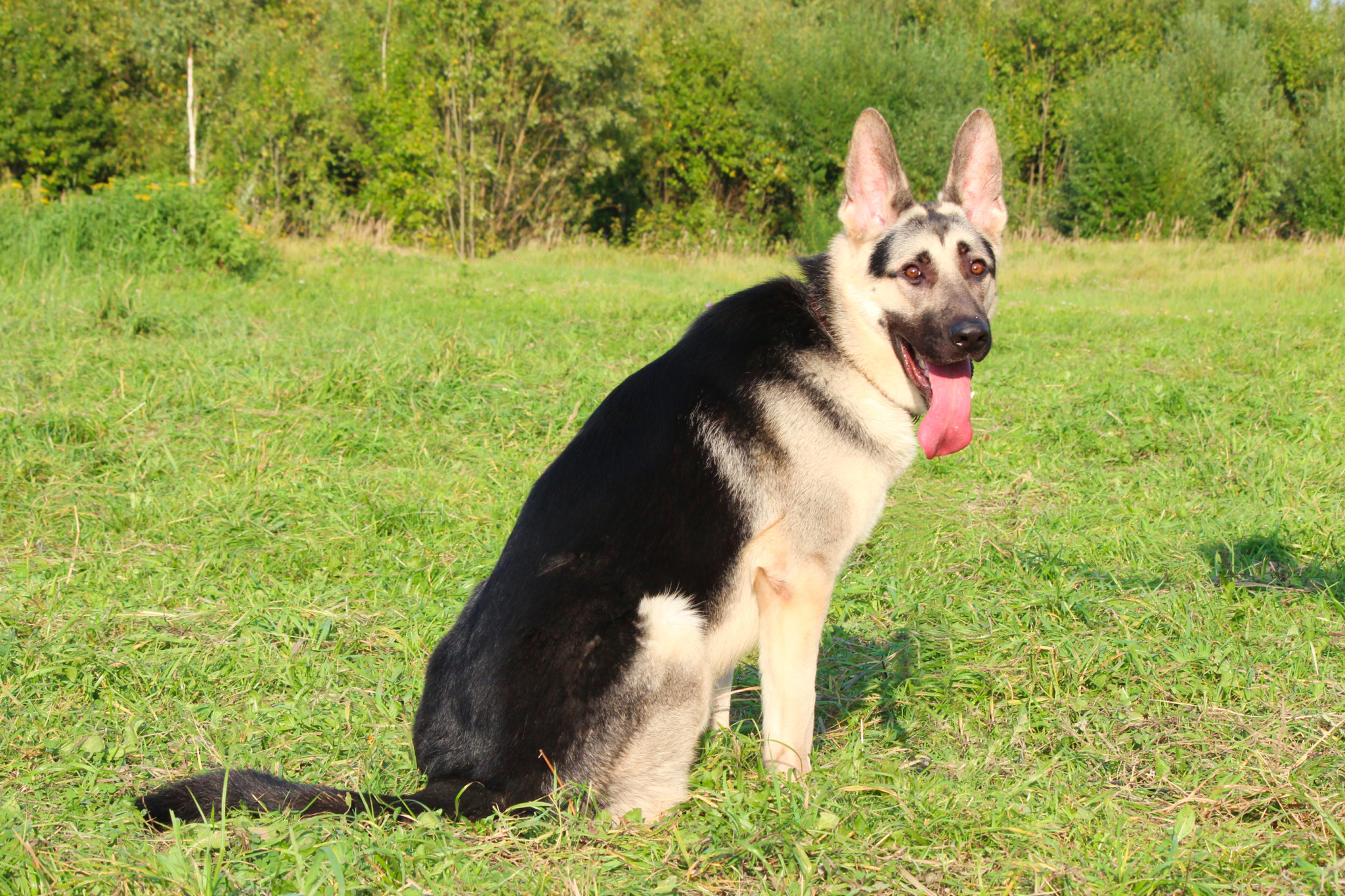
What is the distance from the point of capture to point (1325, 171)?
84.3 feet

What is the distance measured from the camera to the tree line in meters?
20.0

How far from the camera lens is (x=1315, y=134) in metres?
26.0

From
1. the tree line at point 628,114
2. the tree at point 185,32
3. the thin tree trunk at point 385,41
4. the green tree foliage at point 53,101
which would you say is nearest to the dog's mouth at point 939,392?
the tree line at point 628,114

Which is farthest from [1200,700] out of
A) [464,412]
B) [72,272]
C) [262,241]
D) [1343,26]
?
[1343,26]

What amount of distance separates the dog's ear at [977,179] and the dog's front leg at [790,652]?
150 centimetres

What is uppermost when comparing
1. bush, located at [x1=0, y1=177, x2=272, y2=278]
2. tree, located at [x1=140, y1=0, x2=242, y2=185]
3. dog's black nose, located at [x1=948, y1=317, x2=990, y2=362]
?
tree, located at [x1=140, y1=0, x2=242, y2=185]

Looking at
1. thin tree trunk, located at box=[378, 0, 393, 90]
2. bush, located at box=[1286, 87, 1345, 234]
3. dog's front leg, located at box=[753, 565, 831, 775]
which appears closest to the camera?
dog's front leg, located at box=[753, 565, 831, 775]

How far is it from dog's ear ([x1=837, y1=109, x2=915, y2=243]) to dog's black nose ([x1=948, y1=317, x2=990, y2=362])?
0.49m

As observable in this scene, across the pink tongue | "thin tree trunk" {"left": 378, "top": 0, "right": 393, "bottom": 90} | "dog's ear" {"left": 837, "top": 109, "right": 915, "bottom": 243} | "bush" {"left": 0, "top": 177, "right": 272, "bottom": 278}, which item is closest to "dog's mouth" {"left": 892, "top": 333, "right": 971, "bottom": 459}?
the pink tongue

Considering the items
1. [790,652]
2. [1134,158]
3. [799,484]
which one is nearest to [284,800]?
[790,652]

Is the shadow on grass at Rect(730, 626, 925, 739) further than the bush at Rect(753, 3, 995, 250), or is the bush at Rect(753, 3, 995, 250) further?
the bush at Rect(753, 3, 995, 250)

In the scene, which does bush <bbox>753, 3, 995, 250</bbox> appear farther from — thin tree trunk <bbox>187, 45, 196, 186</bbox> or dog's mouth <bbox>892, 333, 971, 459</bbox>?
dog's mouth <bbox>892, 333, 971, 459</bbox>

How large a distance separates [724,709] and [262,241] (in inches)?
460

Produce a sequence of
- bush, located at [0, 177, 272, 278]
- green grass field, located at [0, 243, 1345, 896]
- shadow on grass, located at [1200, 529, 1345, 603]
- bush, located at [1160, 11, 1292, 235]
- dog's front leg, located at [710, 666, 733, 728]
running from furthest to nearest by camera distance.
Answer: bush, located at [1160, 11, 1292, 235]
bush, located at [0, 177, 272, 278]
shadow on grass, located at [1200, 529, 1345, 603]
dog's front leg, located at [710, 666, 733, 728]
green grass field, located at [0, 243, 1345, 896]
